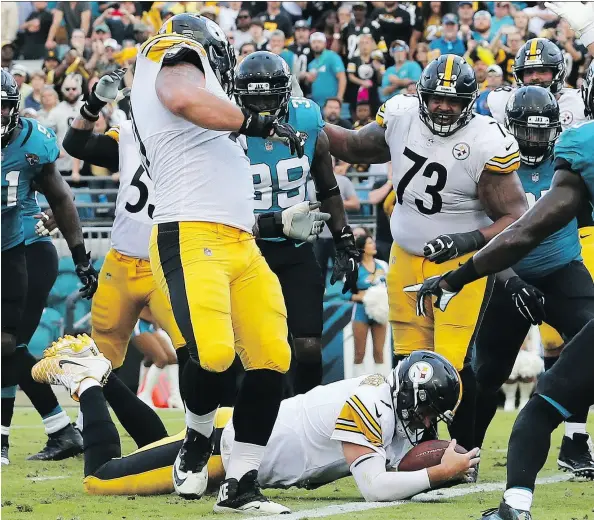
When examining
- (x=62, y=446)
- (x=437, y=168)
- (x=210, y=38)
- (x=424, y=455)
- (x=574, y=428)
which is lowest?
(x=62, y=446)

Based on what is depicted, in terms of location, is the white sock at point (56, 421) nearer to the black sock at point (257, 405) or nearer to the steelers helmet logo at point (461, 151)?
the black sock at point (257, 405)

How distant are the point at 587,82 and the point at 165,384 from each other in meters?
6.44

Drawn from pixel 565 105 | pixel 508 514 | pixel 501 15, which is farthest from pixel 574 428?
pixel 501 15

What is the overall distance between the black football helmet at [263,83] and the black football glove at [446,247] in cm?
134

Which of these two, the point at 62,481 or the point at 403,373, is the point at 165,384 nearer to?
the point at 62,481

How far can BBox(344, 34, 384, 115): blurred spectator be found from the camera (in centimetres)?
1378

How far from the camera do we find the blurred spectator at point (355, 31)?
14.5 metres

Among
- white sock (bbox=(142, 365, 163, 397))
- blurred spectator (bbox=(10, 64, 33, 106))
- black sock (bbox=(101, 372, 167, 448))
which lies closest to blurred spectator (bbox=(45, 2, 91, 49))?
blurred spectator (bbox=(10, 64, 33, 106))

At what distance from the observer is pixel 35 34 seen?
16422 millimetres

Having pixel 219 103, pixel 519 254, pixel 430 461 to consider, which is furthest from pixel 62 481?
pixel 519 254

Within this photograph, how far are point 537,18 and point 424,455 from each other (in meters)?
10.3

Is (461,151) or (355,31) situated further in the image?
(355,31)

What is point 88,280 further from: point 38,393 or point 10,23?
point 10,23

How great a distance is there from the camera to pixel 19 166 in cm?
663
